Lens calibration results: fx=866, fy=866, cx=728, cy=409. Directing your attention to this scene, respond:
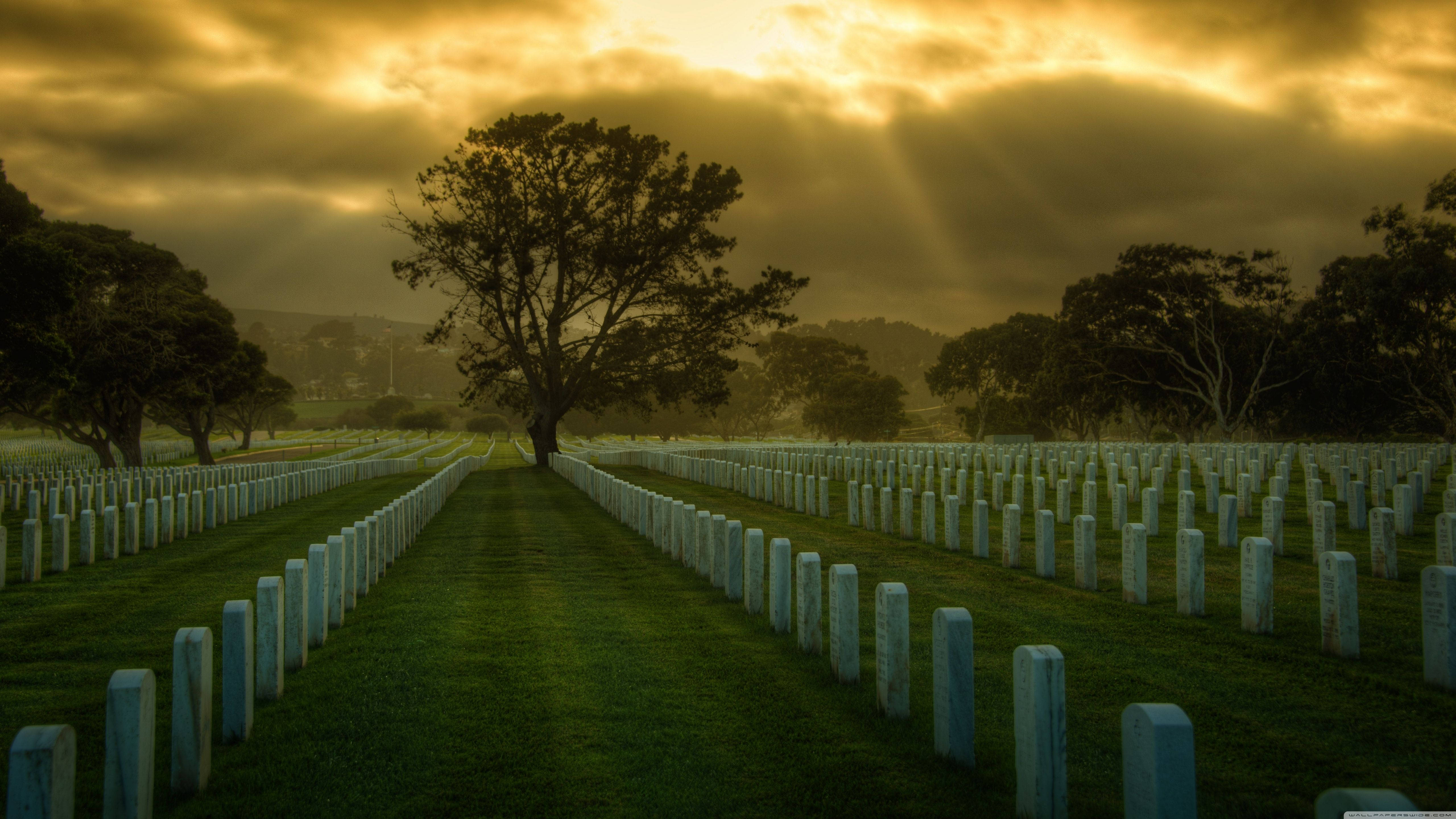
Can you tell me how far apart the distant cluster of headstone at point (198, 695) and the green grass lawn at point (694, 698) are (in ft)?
0.57

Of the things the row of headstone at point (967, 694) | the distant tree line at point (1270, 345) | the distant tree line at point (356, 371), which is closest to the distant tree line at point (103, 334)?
the row of headstone at point (967, 694)

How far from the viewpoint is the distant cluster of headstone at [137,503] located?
1127 centimetres

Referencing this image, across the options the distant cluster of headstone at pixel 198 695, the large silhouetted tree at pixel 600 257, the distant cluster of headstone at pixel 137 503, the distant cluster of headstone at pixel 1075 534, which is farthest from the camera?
the large silhouetted tree at pixel 600 257

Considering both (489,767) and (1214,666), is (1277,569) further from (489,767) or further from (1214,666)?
(489,767)

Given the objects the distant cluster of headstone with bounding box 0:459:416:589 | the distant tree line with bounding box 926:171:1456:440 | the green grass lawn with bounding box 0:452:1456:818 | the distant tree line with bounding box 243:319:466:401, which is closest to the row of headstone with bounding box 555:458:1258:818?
the green grass lawn with bounding box 0:452:1456:818

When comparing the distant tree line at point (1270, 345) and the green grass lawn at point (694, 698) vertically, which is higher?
the distant tree line at point (1270, 345)

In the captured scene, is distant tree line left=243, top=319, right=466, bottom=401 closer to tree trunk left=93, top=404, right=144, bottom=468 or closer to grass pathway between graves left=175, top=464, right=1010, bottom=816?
tree trunk left=93, top=404, right=144, bottom=468

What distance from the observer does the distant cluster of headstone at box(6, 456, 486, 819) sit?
9.07ft

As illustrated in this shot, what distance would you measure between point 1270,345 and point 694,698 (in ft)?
161

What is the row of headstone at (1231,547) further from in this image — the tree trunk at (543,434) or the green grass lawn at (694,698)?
the tree trunk at (543,434)

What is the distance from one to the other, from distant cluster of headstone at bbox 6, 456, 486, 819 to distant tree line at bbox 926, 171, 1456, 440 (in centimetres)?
4527

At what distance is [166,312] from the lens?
3109cm

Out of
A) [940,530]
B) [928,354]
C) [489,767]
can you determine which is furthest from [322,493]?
[928,354]

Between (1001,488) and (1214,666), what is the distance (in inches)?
511
